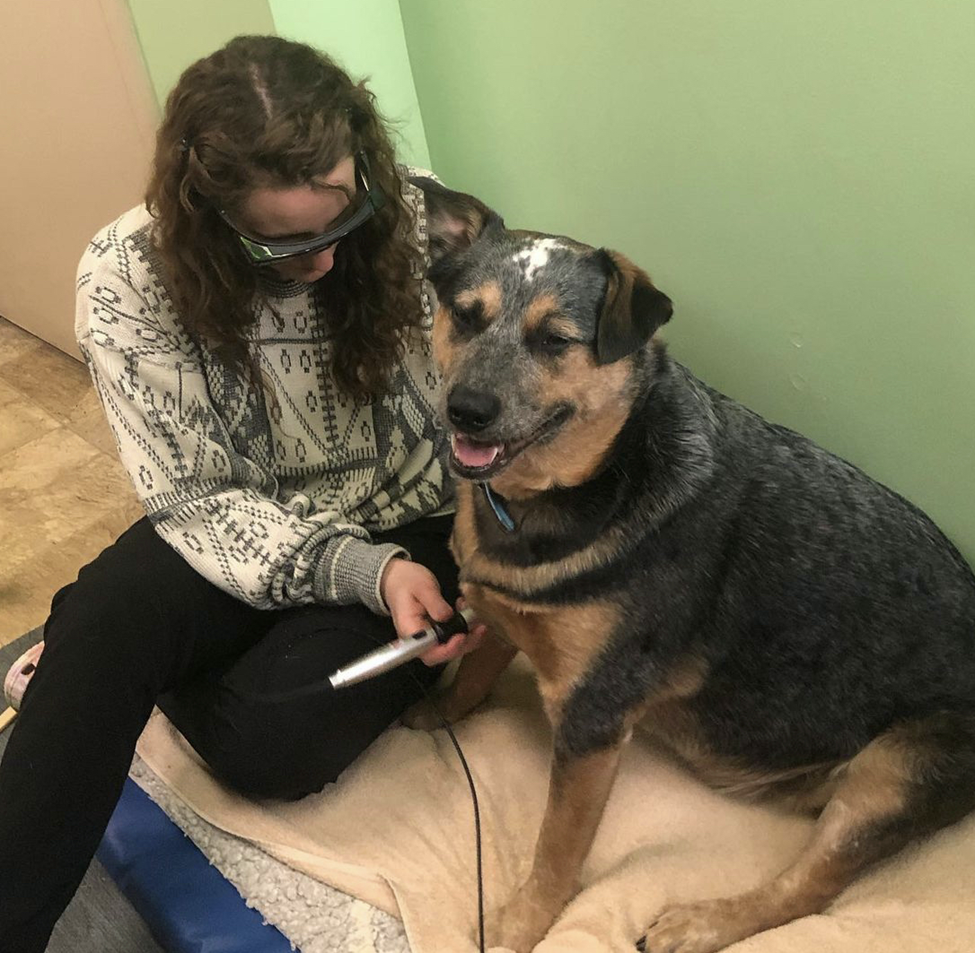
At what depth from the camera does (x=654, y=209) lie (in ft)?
6.21

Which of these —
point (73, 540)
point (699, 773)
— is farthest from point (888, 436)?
point (73, 540)

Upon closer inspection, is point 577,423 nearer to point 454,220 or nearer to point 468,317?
point 468,317

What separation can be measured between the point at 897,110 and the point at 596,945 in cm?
148

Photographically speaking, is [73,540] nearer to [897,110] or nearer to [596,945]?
[596,945]

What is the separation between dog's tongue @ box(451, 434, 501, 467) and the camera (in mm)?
1373

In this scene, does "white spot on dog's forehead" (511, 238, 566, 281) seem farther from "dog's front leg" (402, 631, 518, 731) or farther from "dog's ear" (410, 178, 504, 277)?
"dog's front leg" (402, 631, 518, 731)

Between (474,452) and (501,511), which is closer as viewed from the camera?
(474,452)

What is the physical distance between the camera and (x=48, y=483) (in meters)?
3.06

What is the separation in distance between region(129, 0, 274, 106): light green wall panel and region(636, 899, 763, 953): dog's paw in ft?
6.27

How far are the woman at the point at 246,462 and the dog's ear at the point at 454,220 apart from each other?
11cm

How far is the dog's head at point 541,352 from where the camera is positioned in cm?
131

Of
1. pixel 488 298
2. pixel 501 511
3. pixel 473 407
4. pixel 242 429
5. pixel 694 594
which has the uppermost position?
pixel 488 298

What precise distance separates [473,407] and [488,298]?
0.19 m

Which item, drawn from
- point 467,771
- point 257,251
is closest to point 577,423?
point 257,251
